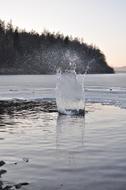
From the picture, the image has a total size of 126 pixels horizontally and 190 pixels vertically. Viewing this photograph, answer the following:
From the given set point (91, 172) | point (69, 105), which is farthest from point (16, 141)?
point (69, 105)

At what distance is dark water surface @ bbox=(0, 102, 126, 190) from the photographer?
43.8 feet

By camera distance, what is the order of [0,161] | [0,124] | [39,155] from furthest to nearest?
[0,124] → [39,155] → [0,161]

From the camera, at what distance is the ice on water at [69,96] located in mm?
32781

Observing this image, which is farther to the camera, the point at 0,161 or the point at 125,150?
the point at 125,150

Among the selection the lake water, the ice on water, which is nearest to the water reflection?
the lake water

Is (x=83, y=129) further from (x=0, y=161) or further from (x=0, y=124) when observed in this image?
(x=0, y=161)

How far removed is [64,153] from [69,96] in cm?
1560

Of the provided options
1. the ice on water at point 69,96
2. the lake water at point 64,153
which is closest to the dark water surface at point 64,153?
the lake water at point 64,153

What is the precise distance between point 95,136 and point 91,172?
24.0ft

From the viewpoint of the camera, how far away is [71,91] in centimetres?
3294

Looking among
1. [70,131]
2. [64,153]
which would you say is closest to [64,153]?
[64,153]

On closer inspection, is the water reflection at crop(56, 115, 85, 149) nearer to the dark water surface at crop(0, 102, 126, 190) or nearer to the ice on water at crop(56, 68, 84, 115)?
the dark water surface at crop(0, 102, 126, 190)

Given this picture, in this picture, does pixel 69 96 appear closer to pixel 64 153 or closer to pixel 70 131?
pixel 70 131

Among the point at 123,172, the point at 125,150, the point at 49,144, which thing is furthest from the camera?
the point at 49,144
